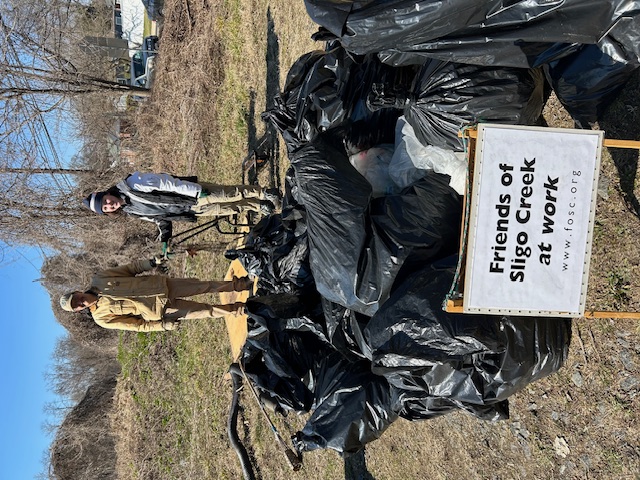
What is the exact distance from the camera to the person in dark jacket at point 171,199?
551 cm

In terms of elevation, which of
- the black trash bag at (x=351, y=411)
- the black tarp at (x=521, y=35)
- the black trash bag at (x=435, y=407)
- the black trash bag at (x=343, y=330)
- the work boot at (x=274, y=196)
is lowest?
the black trash bag at (x=351, y=411)

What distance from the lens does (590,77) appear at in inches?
109

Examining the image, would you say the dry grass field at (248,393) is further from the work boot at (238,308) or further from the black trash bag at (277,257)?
the black trash bag at (277,257)

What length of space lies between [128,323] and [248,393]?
163 cm

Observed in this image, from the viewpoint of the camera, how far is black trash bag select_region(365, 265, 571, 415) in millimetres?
2777

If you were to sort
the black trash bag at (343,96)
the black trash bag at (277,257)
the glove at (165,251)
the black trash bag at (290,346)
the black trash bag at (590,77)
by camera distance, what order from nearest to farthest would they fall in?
the black trash bag at (590,77) → the black trash bag at (343,96) → the black trash bag at (290,346) → the black trash bag at (277,257) → the glove at (165,251)

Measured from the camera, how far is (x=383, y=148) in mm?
3982

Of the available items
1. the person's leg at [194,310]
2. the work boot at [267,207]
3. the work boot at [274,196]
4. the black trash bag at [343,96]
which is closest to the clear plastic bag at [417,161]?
the black trash bag at [343,96]

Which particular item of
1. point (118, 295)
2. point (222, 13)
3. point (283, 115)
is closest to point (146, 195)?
point (118, 295)

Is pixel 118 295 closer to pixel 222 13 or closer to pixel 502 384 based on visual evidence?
pixel 502 384

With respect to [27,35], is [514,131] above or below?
below

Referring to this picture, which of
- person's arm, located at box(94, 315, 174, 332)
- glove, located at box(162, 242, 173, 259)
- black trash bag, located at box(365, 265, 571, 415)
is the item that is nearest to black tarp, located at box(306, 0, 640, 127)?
black trash bag, located at box(365, 265, 571, 415)

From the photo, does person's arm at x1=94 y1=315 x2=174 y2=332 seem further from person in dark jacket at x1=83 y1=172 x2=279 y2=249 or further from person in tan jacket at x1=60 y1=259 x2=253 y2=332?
person in dark jacket at x1=83 y1=172 x2=279 y2=249

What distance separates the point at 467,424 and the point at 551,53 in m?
2.31
